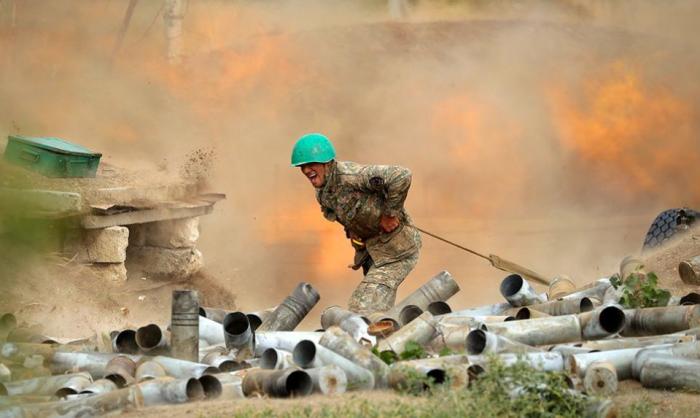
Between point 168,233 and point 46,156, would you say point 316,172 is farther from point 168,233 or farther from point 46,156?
point 168,233

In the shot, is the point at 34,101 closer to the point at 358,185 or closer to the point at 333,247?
the point at 333,247

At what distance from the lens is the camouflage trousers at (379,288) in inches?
451

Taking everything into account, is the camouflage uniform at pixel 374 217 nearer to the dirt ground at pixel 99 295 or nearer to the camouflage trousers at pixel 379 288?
the camouflage trousers at pixel 379 288

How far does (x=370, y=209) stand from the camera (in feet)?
38.1

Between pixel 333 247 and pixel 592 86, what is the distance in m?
7.77

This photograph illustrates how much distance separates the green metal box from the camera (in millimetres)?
14461

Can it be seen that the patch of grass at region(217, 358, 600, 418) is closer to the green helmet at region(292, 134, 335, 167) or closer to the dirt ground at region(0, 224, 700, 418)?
the green helmet at region(292, 134, 335, 167)

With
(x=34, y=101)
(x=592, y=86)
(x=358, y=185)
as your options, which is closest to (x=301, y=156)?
(x=358, y=185)

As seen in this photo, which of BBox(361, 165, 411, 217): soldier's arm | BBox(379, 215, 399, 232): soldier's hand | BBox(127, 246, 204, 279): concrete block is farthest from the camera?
BBox(127, 246, 204, 279): concrete block

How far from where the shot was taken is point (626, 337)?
9430 mm

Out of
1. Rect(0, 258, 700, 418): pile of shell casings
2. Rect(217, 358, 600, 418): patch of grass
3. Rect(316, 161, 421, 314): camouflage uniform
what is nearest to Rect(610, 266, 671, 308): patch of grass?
Rect(0, 258, 700, 418): pile of shell casings

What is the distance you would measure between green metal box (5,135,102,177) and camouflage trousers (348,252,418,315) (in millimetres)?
4563

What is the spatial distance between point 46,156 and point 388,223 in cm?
482

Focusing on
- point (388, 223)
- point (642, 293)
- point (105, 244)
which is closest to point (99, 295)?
point (105, 244)
